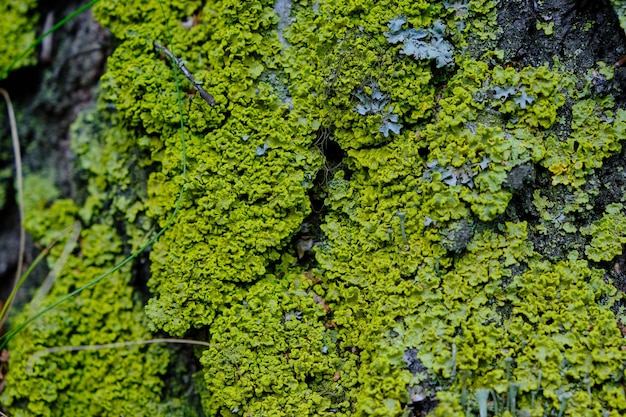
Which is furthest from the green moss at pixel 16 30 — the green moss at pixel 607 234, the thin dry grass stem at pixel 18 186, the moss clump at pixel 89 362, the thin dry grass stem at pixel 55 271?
the green moss at pixel 607 234

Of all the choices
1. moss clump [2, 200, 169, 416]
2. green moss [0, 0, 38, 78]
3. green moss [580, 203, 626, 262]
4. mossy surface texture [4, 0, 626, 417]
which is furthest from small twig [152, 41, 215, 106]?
green moss [580, 203, 626, 262]

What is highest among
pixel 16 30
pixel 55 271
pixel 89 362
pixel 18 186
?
pixel 16 30

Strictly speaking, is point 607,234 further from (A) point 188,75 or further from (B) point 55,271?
(B) point 55,271

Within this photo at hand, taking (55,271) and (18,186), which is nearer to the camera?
(55,271)

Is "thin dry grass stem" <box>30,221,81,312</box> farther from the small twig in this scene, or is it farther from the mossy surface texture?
the small twig

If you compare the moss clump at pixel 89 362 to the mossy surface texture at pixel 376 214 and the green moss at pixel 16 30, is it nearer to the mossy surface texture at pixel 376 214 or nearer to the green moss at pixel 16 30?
the mossy surface texture at pixel 376 214

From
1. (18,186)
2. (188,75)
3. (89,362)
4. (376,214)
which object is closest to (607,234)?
(376,214)

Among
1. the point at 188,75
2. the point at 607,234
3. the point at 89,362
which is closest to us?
the point at 607,234

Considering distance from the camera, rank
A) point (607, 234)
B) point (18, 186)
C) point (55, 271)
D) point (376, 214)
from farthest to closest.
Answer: point (18, 186)
point (55, 271)
point (376, 214)
point (607, 234)
